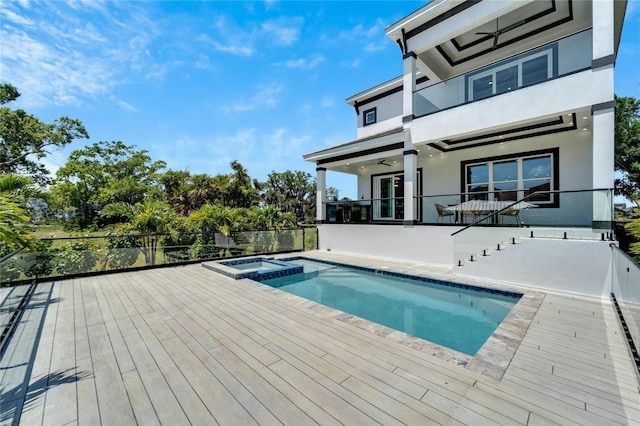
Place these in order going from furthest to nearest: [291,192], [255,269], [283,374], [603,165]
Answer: [291,192] → [255,269] → [603,165] → [283,374]

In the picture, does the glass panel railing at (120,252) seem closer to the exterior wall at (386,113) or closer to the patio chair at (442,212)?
the patio chair at (442,212)

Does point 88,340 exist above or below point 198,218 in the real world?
below

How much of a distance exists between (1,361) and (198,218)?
7.13 m

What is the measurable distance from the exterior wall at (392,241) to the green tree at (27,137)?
20.2 metres

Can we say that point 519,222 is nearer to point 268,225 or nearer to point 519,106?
point 519,106

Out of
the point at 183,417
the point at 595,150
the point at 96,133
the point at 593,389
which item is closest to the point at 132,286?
the point at 183,417

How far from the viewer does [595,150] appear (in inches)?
223

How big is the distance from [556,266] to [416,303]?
9.77 feet

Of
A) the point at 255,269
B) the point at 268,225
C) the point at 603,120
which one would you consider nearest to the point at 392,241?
the point at 255,269

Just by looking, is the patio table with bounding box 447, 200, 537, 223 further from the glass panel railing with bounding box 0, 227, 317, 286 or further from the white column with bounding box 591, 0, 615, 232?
the glass panel railing with bounding box 0, 227, 317, 286

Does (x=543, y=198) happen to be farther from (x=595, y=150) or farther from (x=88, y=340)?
(x=88, y=340)

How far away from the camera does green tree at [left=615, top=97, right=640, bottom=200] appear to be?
13289mm

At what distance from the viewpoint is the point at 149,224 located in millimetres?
8203

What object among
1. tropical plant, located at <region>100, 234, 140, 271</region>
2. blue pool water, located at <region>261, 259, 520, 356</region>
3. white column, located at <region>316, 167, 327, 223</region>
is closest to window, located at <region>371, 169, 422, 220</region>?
white column, located at <region>316, 167, 327, 223</region>
